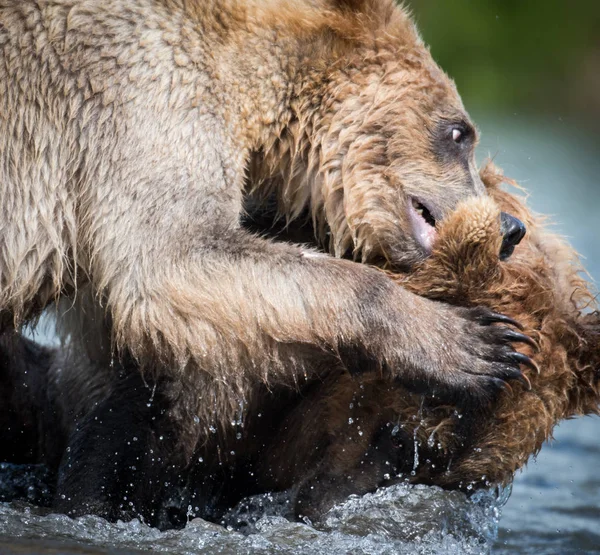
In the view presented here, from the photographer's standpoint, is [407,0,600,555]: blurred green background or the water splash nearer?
the water splash

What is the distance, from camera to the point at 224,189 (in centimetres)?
514

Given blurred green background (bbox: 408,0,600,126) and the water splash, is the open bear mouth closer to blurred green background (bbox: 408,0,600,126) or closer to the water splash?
the water splash

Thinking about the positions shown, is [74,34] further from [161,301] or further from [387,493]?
[387,493]

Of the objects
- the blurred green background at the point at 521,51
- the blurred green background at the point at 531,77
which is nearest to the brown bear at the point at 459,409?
the blurred green background at the point at 531,77

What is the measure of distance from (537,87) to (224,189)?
47.2 feet

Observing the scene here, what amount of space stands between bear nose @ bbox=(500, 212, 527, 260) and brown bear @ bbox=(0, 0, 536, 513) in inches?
15.9

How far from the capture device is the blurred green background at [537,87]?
47.1 feet

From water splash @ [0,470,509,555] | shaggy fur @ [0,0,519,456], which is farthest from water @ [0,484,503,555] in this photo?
shaggy fur @ [0,0,519,456]

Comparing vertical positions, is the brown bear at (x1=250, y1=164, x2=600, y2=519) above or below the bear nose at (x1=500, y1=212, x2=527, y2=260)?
below

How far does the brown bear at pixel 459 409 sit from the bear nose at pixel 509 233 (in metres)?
0.08

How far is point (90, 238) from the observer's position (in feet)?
16.9

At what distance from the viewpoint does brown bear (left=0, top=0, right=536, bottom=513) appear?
495cm

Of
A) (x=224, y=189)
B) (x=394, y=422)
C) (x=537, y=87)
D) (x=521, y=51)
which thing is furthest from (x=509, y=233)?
(x=521, y=51)

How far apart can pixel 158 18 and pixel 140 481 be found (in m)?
2.26
